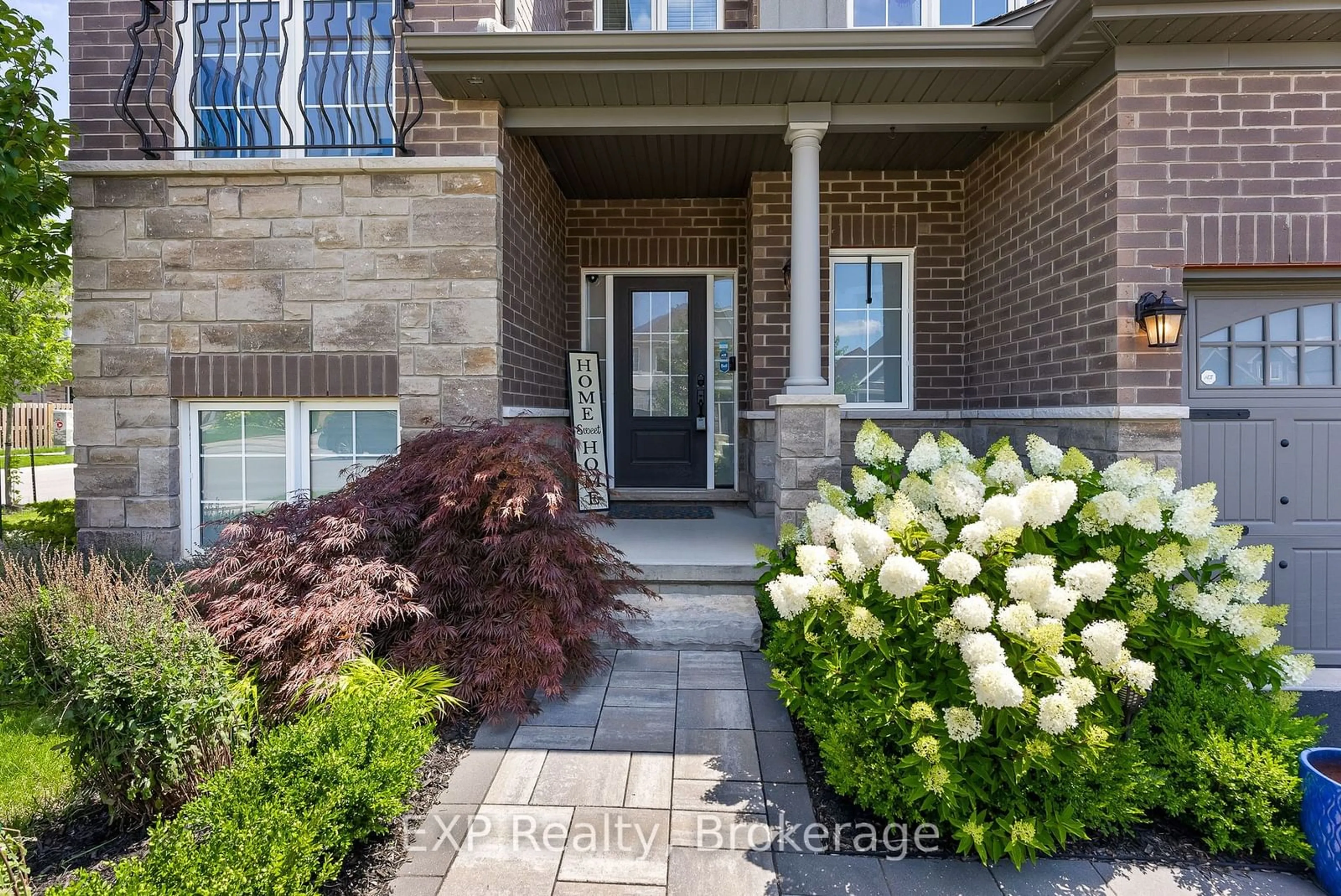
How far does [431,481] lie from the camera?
2.96m

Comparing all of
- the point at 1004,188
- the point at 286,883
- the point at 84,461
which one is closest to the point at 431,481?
the point at 286,883

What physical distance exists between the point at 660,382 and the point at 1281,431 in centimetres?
414

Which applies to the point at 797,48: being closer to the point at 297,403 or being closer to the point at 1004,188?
the point at 1004,188

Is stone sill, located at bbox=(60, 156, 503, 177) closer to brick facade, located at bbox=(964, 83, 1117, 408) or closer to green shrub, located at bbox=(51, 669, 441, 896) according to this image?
green shrub, located at bbox=(51, 669, 441, 896)

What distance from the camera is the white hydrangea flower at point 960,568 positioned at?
1915 millimetres

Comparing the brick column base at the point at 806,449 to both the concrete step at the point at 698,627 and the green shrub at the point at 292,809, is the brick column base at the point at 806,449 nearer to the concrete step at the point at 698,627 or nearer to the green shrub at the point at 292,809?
the concrete step at the point at 698,627

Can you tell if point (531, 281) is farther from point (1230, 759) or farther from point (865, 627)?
point (1230, 759)

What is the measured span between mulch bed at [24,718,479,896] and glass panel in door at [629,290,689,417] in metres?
3.89

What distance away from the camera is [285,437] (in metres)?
3.82

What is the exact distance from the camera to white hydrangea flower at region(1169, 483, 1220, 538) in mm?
2240

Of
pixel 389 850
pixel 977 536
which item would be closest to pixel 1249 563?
pixel 977 536

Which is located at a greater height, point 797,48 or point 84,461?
point 797,48

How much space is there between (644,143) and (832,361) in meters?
2.17

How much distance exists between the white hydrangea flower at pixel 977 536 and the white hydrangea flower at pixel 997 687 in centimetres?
37
